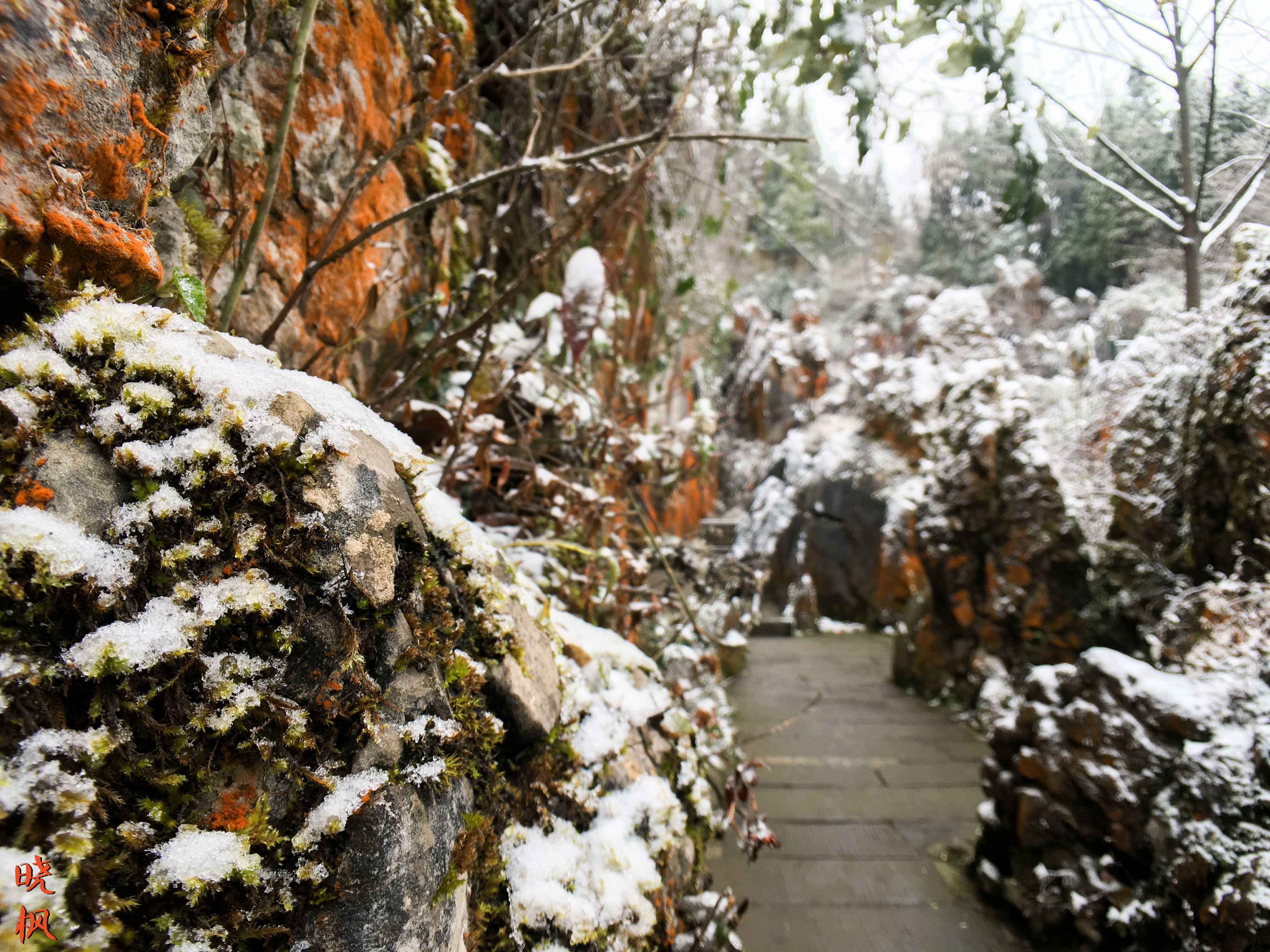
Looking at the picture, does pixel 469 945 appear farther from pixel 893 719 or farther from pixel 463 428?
pixel 893 719

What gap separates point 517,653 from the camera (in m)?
1.13

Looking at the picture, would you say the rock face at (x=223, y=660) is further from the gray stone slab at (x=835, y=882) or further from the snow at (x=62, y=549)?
the gray stone slab at (x=835, y=882)

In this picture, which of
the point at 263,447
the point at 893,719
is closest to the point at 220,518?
the point at 263,447

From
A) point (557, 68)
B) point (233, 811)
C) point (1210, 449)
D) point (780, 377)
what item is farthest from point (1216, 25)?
point (780, 377)

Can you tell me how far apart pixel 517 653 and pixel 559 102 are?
2.07 m

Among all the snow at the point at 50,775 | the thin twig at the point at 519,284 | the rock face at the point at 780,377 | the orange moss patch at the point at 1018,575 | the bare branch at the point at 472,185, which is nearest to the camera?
the snow at the point at 50,775

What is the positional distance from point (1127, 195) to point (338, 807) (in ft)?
13.8

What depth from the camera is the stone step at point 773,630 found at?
22.5ft

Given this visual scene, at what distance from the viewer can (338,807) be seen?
0.68 meters

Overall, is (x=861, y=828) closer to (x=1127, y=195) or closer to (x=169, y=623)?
(x=169, y=623)

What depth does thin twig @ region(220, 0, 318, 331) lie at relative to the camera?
100 centimetres

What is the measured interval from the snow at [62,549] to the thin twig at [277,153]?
0.55 metres

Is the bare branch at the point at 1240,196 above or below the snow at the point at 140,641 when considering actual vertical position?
above

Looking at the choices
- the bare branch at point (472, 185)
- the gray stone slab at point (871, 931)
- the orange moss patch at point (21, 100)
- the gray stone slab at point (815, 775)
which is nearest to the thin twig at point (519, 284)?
the bare branch at point (472, 185)
